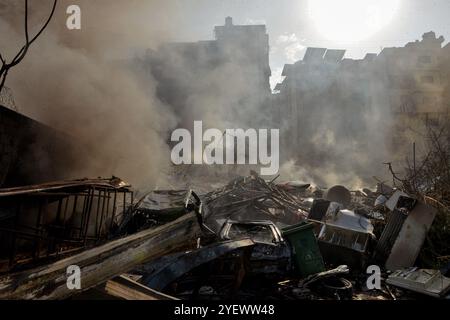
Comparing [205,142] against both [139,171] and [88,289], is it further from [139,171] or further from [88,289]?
[88,289]

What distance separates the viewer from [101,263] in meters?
3.37

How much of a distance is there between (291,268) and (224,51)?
980 inches

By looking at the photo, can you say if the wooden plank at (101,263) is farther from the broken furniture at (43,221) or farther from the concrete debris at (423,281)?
the concrete debris at (423,281)

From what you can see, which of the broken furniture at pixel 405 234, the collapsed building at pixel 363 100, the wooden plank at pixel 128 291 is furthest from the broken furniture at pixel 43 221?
the collapsed building at pixel 363 100

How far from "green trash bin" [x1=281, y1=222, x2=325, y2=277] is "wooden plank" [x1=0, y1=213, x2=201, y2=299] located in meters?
1.76

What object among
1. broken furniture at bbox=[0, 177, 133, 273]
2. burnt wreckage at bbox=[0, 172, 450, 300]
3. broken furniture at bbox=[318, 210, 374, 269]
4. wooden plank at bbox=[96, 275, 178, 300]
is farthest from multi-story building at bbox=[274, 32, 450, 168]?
wooden plank at bbox=[96, 275, 178, 300]

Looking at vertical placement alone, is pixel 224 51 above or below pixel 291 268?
above

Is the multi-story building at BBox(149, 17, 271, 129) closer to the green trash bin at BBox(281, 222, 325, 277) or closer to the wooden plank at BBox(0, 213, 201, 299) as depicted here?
the green trash bin at BBox(281, 222, 325, 277)

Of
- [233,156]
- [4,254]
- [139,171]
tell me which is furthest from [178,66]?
[4,254]

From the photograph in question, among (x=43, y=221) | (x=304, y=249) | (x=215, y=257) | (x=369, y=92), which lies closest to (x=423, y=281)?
(x=304, y=249)

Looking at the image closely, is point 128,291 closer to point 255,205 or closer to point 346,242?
point 346,242

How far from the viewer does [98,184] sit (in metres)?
6.17

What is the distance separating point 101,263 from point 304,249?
3.47 meters

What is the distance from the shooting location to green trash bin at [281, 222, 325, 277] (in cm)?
495
